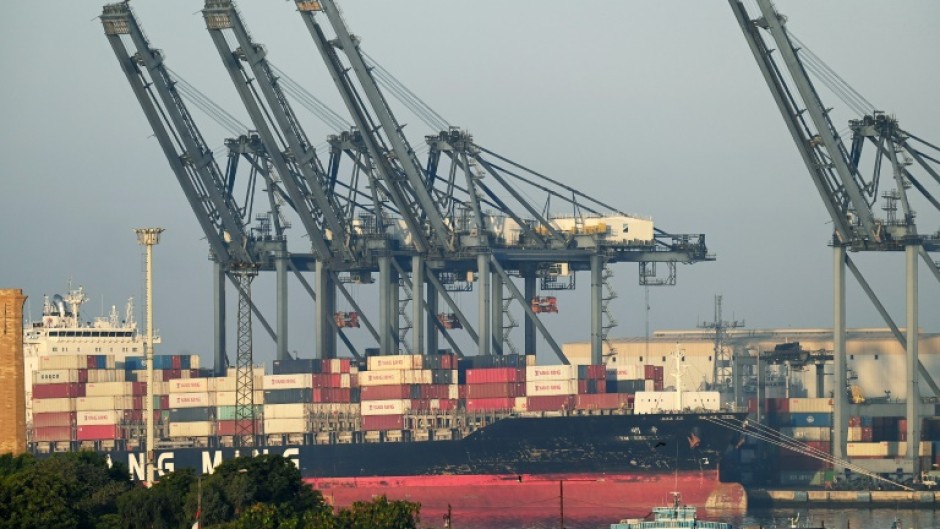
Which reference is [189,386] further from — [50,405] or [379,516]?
[379,516]

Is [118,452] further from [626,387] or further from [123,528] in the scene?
[123,528]

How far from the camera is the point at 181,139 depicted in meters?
110

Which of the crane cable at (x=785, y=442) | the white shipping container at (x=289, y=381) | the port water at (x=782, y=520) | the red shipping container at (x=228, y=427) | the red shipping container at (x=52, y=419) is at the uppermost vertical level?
the white shipping container at (x=289, y=381)

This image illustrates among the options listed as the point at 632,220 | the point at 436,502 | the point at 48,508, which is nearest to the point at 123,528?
the point at 48,508

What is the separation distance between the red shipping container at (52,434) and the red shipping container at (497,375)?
20.8 metres

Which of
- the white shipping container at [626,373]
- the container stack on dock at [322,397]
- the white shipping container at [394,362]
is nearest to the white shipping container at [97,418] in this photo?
the container stack on dock at [322,397]

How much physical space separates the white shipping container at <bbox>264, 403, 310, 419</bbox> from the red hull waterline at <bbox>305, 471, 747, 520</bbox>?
11.0 ft

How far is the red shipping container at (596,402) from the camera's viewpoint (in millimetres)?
107875

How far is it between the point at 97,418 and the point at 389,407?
15105 millimetres

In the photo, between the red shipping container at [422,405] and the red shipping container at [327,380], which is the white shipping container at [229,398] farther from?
the red shipping container at [422,405]

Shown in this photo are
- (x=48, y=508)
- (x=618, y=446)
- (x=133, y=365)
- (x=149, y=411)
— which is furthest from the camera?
(x=133, y=365)

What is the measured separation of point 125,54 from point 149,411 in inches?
1355

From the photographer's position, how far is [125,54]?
107500 mm

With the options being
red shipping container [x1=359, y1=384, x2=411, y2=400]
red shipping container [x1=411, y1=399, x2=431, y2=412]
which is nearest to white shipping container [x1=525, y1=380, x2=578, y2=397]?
red shipping container [x1=411, y1=399, x2=431, y2=412]
